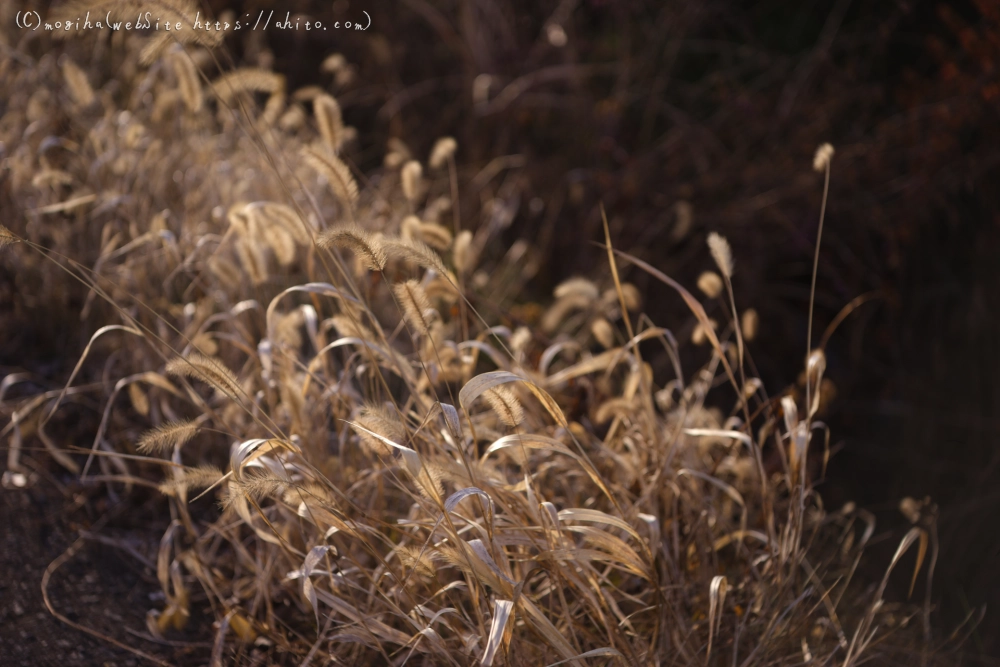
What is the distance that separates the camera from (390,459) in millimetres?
1690

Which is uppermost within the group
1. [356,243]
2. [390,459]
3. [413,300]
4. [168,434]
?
[356,243]

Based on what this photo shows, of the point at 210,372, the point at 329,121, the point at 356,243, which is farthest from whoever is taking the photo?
the point at 329,121

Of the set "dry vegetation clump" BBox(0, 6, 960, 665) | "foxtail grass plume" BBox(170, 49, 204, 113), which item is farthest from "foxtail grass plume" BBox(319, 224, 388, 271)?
"foxtail grass plume" BBox(170, 49, 204, 113)

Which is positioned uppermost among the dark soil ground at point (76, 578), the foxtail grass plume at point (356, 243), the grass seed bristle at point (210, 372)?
the foxtail grass plume at point (356, 243)

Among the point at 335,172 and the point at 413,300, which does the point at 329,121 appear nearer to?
the point at 335,172

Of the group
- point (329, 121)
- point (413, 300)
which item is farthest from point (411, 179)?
point (413, 300)

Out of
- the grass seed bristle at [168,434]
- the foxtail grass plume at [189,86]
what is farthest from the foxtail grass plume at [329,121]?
the grass seed bristle at [168,434]

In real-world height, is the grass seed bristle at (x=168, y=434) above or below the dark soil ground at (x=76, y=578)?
above

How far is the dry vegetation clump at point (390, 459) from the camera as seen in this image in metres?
1.33

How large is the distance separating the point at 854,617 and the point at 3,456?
6.68 feet

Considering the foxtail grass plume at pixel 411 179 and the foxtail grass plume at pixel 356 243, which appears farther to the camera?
the foxtail grass plume at pixel 411 179

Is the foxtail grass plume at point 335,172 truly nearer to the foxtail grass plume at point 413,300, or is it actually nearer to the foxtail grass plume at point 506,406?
the foxtail grass plume at point 413,300

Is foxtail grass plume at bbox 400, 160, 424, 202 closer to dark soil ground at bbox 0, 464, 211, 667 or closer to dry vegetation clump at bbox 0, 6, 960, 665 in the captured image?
dry vegetation clump at bbox 0, 6, 960, 665

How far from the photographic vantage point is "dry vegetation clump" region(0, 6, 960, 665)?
1.33m
